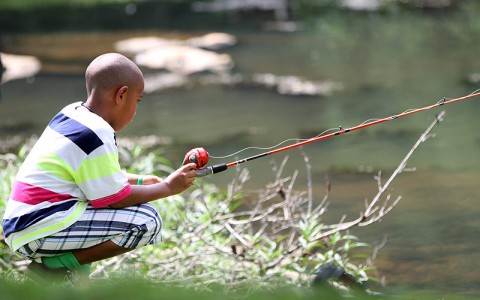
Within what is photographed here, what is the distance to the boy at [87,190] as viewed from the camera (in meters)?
3.59

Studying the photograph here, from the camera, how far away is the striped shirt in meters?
3.58

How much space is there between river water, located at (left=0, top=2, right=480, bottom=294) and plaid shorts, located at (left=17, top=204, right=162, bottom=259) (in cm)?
230

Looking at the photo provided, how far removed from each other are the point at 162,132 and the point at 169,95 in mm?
2111

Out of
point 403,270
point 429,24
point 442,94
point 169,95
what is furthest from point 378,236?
point 429,24

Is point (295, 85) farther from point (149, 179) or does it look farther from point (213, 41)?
point (149, 179)

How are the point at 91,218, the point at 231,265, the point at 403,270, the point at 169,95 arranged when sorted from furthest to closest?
the point at 169,95
the point at 403,270
the point at 231,265
the point at 91,218

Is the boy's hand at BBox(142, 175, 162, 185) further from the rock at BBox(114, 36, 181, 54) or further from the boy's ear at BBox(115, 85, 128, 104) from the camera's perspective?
the rock at BBox(114, 36, 181, 54)

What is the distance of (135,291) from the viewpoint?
9.01 feet

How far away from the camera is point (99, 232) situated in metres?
3.66

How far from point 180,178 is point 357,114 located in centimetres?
659

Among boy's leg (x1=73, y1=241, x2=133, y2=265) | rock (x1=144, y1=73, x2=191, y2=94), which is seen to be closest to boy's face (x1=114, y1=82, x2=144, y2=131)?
boy's leg (x1=73, y1=241, x2=133, y2=265)

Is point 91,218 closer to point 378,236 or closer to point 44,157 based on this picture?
point 44,157

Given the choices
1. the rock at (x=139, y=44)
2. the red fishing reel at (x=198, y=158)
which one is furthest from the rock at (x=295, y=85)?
the red fishing reel at (x=198, y=158)

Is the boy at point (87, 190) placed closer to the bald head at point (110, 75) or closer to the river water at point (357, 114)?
the bald head at point (110, 75)
